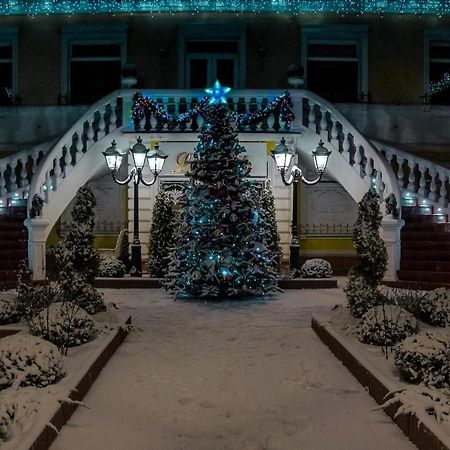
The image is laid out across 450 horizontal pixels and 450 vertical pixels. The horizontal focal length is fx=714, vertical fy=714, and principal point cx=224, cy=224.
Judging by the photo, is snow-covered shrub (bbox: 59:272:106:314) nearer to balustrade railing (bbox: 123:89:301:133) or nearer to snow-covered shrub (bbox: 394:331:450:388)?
snow-covered shrub (bbox: 394:331:450:388)

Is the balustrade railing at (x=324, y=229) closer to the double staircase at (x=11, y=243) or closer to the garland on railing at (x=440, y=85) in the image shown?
the garland on railing at (x=440, y=85)

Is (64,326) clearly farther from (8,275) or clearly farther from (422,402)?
(8,275)

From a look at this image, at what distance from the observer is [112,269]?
14305 mm

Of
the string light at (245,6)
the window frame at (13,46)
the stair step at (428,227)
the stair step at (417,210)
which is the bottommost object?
the stair step at (428,227)

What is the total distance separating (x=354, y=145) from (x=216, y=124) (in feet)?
15.3

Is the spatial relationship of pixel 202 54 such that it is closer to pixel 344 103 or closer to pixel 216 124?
pixel 344 103

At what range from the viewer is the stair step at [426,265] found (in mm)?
13914

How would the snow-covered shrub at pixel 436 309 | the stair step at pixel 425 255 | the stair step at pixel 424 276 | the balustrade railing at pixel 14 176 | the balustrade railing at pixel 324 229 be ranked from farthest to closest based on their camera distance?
the balustrade railing at pixel 324 229, the balustrade railing at pixel 14 176, the stair step at pixel 425 255, the stair step at pixel 424 276, the snow-covered shrub at pixel 436 309

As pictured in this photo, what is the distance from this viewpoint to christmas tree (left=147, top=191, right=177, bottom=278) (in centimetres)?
1438

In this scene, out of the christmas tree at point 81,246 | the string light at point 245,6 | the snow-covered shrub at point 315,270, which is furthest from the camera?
the string light at point 245,6

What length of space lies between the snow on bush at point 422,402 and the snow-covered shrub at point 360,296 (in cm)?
322

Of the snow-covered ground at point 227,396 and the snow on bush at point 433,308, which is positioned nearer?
the snow-covered ground at point 227,396

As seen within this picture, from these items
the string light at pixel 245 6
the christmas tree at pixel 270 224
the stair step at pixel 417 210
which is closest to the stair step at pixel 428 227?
the stair step at pixel 417 210

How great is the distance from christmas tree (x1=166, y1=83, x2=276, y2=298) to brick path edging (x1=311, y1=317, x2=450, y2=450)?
2823 millimetres
